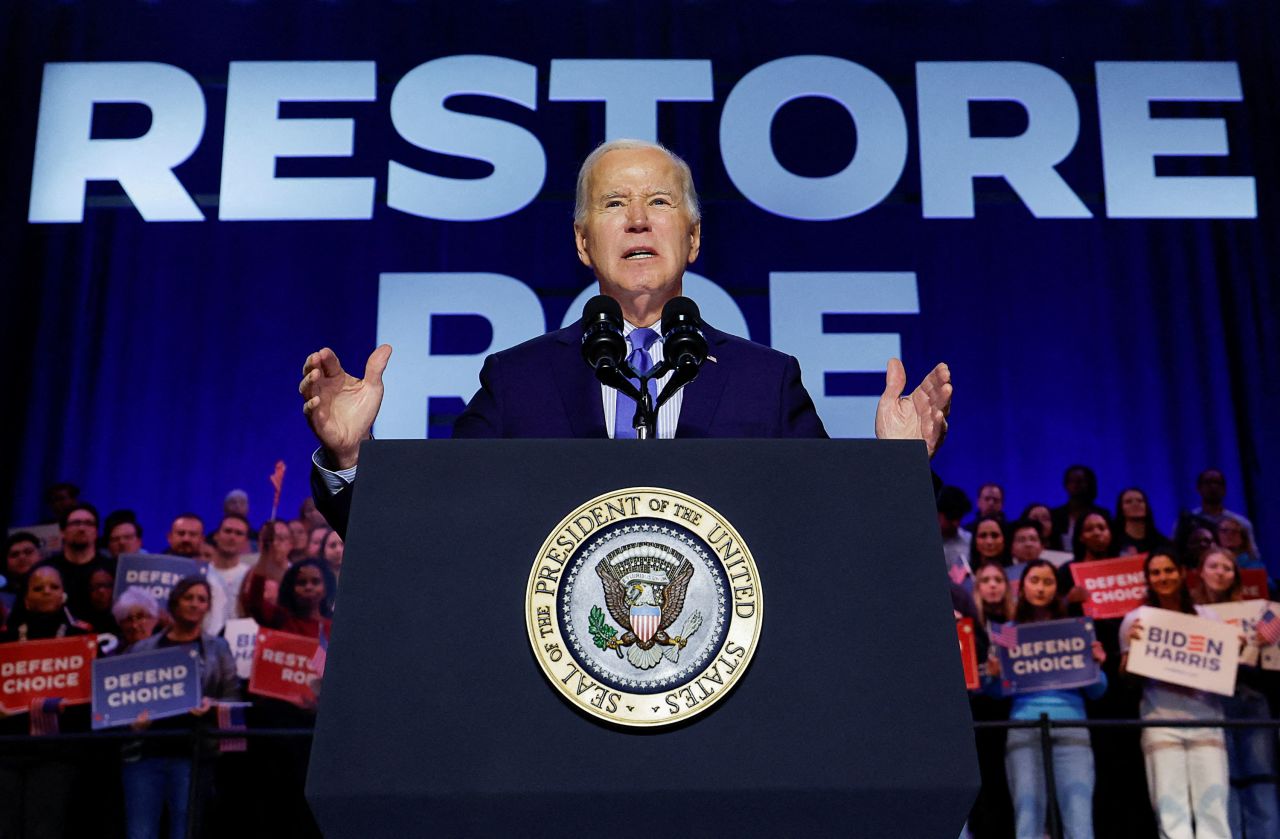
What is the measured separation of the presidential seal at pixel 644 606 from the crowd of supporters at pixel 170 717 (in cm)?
286

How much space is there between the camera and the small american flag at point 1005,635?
465cm

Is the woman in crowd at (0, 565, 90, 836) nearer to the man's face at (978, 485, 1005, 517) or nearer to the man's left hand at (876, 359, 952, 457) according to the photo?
the man's left hand at (876, 359, 952, 457)

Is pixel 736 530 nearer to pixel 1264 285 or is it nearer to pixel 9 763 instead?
pixel 9 763

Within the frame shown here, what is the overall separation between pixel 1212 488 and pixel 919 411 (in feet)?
15.9

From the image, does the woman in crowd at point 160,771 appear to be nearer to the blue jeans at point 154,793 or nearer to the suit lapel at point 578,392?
the blue jeans at point 154,793

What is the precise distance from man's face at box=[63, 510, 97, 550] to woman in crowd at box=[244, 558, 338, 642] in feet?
2.29

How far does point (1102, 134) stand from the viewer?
6.88 metres

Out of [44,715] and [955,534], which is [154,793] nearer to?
[44,715]

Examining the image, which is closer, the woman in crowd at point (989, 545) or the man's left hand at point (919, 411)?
the man's left hand at point (919, 411)

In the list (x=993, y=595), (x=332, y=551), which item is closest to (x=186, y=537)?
(x=332, y=551)

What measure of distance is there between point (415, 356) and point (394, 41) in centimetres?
188

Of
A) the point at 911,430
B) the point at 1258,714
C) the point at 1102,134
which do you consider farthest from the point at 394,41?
the point at 911,430

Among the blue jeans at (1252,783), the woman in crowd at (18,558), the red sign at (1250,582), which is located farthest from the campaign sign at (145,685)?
the red sign at (1250,582)

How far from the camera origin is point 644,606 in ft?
3.95
